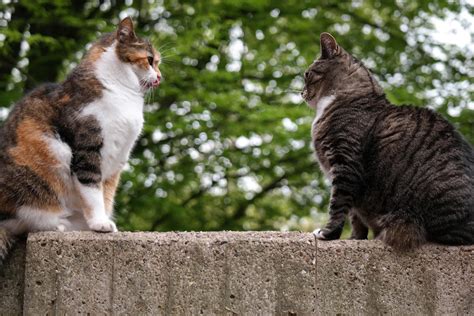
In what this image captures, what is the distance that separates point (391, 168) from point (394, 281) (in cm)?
59

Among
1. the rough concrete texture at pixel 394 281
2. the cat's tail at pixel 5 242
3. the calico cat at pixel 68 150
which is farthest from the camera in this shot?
the calico cat at pixel 68 150

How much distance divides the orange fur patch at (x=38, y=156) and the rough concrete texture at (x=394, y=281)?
133 centimetres

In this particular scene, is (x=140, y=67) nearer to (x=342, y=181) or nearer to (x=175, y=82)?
(x=342, y=181)

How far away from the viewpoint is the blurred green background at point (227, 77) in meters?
6.66

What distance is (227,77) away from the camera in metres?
6.71

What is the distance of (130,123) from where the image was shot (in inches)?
129

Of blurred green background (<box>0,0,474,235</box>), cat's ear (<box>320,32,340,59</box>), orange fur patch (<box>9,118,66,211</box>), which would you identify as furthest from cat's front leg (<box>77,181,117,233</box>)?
blurred green background (<box>0,0,474,235</box>)

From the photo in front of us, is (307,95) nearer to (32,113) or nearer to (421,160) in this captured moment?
(421,160)

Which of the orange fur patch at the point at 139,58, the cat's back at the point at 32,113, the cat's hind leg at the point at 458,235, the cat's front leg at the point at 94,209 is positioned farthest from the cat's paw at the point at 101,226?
the cat's hind leg at the point at 458,235

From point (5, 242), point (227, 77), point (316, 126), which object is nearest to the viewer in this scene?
point (5, 242)

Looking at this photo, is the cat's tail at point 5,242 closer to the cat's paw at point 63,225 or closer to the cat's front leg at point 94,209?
the cat's paw at point 63,225

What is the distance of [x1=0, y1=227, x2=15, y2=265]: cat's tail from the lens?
9.89 feet

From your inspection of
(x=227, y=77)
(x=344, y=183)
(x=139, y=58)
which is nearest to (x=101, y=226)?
(x=139, y=58)

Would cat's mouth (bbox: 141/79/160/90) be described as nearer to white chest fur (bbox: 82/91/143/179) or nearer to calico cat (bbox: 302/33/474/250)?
white chest fur (bbox: 82/91/143/179)
